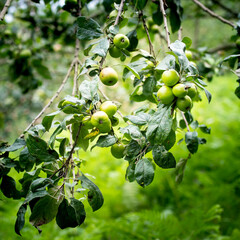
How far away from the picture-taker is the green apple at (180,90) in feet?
1.85

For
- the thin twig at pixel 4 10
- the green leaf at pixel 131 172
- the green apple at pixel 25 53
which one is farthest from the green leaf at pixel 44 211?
the green apple at pixel 25 53

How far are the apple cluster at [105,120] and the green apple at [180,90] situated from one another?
0.17 metres

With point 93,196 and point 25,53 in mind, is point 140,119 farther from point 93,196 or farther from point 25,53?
point 25,53

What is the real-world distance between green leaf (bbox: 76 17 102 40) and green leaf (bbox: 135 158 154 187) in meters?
0.43

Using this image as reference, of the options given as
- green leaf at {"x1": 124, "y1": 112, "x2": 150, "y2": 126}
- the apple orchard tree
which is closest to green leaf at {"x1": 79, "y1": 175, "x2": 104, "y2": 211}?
the apple orchard tree

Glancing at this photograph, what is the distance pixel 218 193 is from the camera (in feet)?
6.78

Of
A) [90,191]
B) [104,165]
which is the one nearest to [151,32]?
[90,191]

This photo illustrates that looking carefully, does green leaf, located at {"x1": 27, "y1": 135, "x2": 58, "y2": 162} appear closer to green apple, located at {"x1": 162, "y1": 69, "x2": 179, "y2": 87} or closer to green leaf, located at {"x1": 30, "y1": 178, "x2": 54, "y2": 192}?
green leaf, located at {"x1": 30, "y1": 178, "x2": 54, "y2": 192}

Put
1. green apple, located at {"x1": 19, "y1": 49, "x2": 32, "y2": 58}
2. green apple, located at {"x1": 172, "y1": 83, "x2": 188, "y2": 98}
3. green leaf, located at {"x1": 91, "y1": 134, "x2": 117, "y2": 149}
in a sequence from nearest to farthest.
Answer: green apple, located at {"x1": 172, "y1": 83, "x2": 188, "y2": 98}, green leaf, located at {"x1": 91, "y1": 134, "x2": 117, "y2": 149}, green apple, located at {"x1": 19, "y1": 49, "x2": 32, "y2": 58}

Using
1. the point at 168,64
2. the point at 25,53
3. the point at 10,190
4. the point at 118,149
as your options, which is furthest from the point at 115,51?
the point at 25,53

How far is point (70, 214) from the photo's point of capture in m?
0.63

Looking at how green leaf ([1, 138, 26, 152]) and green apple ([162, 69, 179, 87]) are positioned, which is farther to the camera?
green leaf ([1, 138, 26, 152])

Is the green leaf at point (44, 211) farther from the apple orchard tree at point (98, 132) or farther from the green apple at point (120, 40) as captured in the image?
the green apple at point (120, 40)

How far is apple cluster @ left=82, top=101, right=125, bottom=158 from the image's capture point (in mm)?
590
